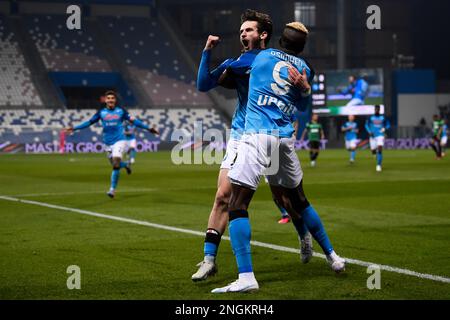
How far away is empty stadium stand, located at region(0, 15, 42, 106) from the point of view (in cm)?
5584

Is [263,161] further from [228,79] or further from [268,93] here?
[228,79]

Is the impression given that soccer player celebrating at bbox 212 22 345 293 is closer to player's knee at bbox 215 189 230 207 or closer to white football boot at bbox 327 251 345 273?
white football boot at bbox 327 251 345 273

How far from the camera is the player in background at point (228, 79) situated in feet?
25.0

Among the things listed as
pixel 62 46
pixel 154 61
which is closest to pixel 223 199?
pixel 62 46

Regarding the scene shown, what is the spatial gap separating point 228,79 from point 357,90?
49540 mm

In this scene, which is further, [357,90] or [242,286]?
[357,90]

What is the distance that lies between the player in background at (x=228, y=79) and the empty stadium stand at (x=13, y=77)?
4937 centimetres

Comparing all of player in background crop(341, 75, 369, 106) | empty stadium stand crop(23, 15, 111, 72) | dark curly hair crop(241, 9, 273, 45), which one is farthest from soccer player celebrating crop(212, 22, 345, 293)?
empty stadium stand crop(23, 15, 111, 72)

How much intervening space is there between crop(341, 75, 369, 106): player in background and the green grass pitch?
35.1 meters

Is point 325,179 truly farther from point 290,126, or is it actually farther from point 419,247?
point 290,126

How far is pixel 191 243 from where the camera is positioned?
10.5m

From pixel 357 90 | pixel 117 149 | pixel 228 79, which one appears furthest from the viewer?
pixel 357 90

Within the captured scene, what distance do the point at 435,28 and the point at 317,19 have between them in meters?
12.9

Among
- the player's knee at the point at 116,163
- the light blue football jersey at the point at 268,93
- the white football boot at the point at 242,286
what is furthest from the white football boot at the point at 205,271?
the player's knee at the point at 116,163
